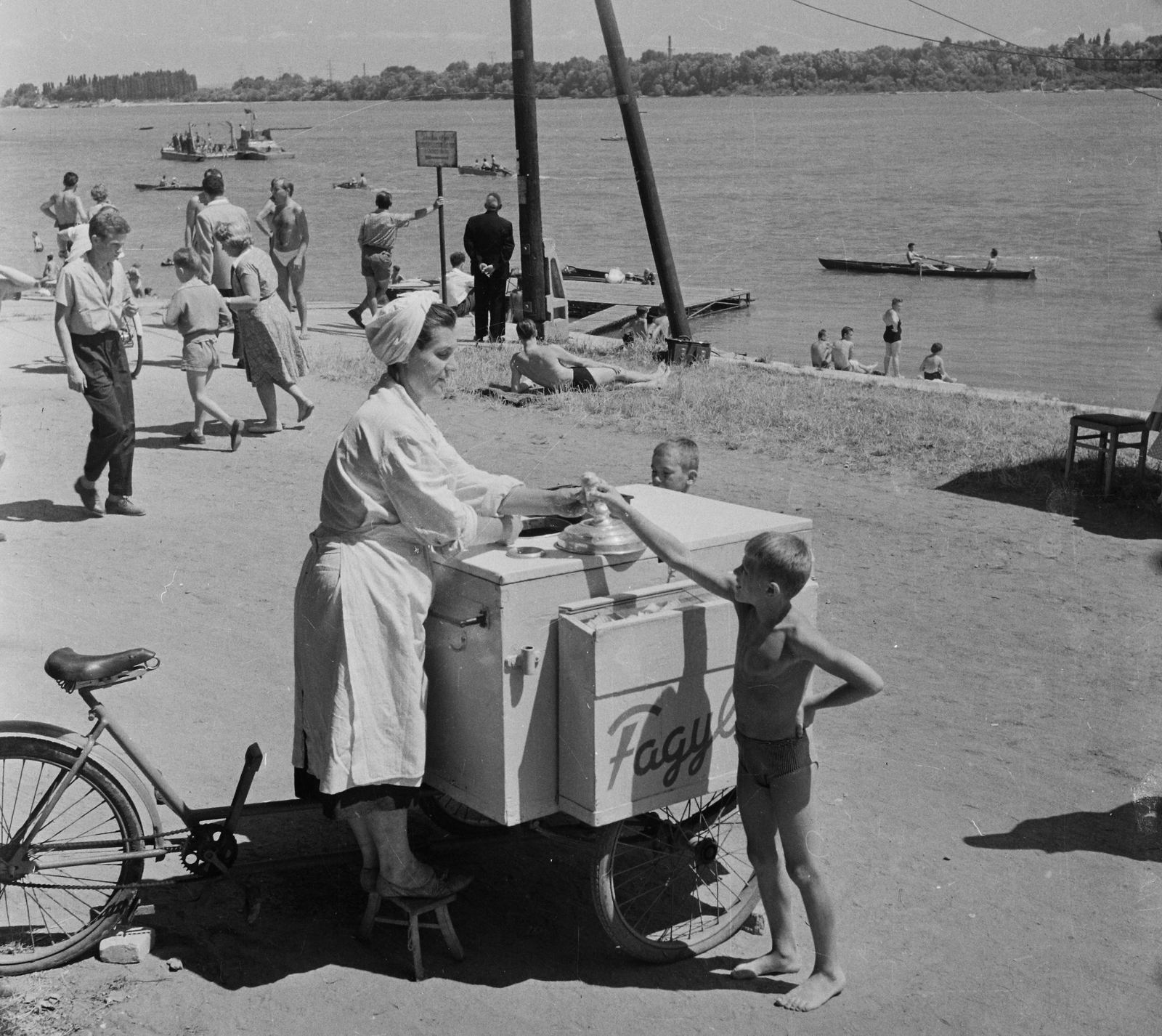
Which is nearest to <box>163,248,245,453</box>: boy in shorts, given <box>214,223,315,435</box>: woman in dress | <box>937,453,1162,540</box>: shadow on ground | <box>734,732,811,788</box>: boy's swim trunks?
<box>214,223,315,435</box>: woman in dress

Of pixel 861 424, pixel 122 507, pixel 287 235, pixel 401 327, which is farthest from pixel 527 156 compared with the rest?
pixel 401 327

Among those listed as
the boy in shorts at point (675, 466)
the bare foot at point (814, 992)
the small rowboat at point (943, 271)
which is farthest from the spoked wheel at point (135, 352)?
the small rowboat at point (943, 271)

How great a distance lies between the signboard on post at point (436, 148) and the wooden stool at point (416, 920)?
15.1m

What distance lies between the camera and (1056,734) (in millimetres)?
6043

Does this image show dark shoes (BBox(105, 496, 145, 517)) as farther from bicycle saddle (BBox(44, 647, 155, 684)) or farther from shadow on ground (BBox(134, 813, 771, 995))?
bicycle saddle (BBox(44, 647, 155, 684))

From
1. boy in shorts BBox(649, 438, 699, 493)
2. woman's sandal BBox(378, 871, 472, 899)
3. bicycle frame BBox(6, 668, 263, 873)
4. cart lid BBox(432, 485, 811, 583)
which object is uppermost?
cart lid BBox(432, 485, 811, 583)

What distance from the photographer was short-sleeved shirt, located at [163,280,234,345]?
1025 cm

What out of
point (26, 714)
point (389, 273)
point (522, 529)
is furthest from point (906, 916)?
point (389, 273)

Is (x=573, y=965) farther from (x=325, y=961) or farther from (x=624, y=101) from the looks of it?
(x=624, y=101)

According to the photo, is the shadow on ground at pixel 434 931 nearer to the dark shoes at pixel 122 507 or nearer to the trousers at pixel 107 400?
the trousers at pixel 107 400

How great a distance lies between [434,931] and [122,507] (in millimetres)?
5211

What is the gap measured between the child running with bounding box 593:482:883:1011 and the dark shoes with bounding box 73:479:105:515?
18.1 feet

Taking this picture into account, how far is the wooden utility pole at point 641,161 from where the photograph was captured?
16.5m

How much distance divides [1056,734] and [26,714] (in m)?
4.16
